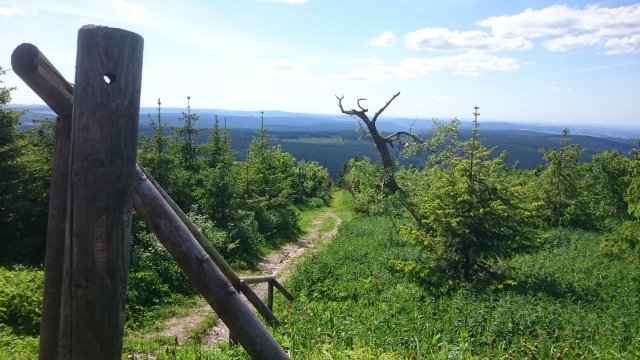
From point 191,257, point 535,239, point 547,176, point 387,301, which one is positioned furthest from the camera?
point 547,176

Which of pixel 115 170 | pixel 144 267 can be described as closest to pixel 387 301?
pixel 144 267

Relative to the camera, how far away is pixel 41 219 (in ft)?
37.1

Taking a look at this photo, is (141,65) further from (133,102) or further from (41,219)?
(41,219)

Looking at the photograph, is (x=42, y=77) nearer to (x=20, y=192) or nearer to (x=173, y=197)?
(x=20, y=192)

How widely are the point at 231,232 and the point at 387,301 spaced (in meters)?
8.53

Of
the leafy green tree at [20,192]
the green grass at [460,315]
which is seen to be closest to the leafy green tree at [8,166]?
the leafy green tree at [20,192]

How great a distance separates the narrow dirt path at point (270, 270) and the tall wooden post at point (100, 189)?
4154mm

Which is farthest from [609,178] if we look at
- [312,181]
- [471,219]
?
[471,219]

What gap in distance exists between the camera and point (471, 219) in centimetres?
948

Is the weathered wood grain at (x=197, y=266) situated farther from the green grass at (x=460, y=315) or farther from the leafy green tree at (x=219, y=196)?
the leafy green tree at (x=219, y=196)

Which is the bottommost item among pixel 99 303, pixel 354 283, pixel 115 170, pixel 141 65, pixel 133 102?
pixel 354 283

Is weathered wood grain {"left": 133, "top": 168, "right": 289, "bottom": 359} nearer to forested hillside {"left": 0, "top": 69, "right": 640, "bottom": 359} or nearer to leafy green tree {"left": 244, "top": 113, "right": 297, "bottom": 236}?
forested hillside {"left": 0, "top": 69, "right": 640, "bottom": 359}

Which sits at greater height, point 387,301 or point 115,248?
point 115,248

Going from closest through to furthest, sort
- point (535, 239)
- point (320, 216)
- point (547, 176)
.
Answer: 1. point (535, 239)
2. point (547, 176)
3. point (320, 216)
